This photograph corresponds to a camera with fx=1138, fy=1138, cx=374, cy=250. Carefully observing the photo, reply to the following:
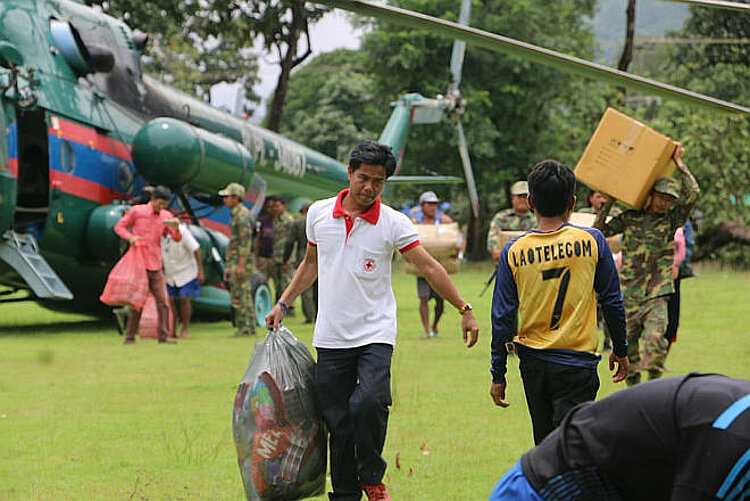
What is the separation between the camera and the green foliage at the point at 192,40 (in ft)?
73.3

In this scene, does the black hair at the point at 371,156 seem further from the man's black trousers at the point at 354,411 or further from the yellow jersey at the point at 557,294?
the man's black trousers at the point at 354,411

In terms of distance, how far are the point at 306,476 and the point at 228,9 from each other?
2211 cm

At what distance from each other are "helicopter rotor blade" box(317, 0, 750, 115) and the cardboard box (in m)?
5.05

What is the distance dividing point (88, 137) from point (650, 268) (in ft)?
26.9

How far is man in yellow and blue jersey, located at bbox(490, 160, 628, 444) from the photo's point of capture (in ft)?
15.8

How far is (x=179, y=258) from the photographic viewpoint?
45.1 feet

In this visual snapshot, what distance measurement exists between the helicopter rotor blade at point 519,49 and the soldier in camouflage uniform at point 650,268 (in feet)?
17.8

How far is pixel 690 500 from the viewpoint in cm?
229

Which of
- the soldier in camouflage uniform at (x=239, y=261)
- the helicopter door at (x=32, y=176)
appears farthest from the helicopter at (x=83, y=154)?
the soldier in camouflage uniform at (x=239, y=261)

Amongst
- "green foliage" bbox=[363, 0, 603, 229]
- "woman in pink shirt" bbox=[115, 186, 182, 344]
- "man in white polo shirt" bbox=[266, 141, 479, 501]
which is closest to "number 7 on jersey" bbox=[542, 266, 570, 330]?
"man in white polo shirt" bbox=[266, 141, 479, 501]

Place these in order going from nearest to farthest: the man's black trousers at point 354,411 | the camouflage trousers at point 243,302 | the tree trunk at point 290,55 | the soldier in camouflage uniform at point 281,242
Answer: the man's black trousers at point 354,411 → the camouflage trousers at point 243,302 → the soldier in camouflage uniform at point 281,242 → the tree trunk at point 290,55

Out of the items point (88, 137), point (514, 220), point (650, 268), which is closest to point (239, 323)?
point (88, 137)

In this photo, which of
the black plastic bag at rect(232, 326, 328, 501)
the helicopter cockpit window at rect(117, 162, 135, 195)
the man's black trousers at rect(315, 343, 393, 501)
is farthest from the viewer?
the helicopter cockpit window at rect(117, 162, 135, 195)

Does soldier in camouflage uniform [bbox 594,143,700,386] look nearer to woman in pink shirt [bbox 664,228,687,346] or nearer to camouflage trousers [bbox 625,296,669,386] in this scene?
camouflage trousers [bbox 625,296,669,386]
